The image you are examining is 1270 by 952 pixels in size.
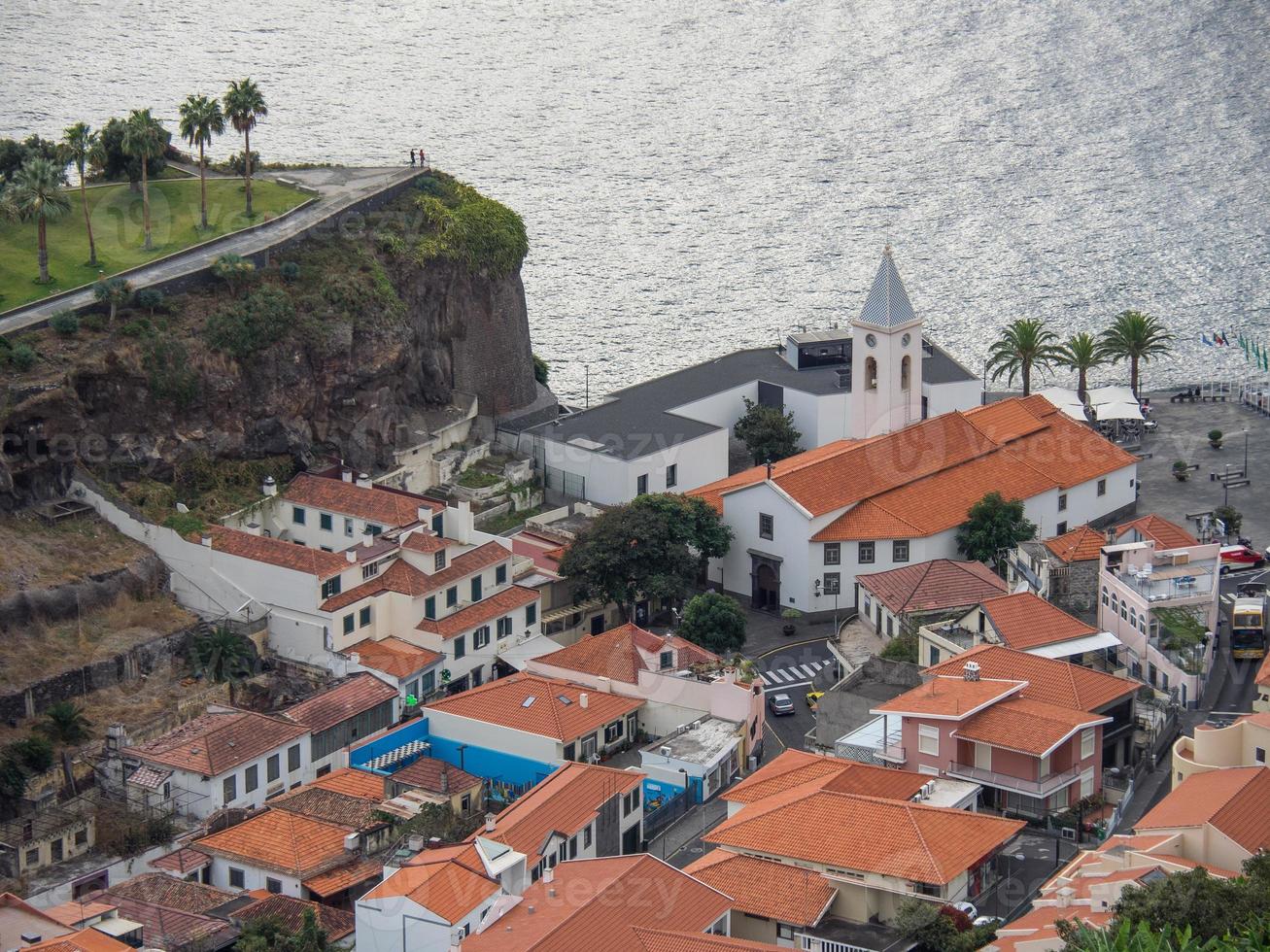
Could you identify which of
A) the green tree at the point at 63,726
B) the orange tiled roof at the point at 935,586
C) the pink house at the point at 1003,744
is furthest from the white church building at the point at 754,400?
the green tree at the point at 63,726

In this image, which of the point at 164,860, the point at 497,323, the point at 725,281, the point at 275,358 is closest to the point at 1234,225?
the point at 725,281

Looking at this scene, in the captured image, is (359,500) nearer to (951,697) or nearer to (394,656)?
A: (394,656)

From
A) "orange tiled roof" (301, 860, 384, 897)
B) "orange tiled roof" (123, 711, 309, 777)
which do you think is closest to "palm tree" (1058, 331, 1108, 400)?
"orange tiled roof" (123, 711, 309, 777)

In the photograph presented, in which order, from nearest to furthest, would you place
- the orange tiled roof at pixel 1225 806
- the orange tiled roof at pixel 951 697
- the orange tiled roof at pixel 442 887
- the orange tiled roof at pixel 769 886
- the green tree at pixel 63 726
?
the orange tiled roof at pixel 1225 806 < the orange tiled roof at pixel 442 887 < the orange tiled roof at pixel 769 886 < the orange tiled roof at pixel 951 697 < the green tree at pixel 63 726

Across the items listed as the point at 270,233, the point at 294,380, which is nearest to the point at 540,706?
the point at 294,380

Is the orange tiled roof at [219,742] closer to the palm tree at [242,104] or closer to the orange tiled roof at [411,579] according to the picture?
the orange tiled roof at [411,579]

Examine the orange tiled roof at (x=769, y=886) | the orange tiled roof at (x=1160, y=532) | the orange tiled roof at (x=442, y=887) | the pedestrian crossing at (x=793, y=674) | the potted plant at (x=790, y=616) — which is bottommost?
the pedestrian crossing at (x=793, y=674)

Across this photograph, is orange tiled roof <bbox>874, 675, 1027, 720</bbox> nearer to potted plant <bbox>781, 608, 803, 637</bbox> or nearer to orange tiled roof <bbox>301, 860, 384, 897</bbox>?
potted plant <bbox>781, 608, 803, 637</bbox>
